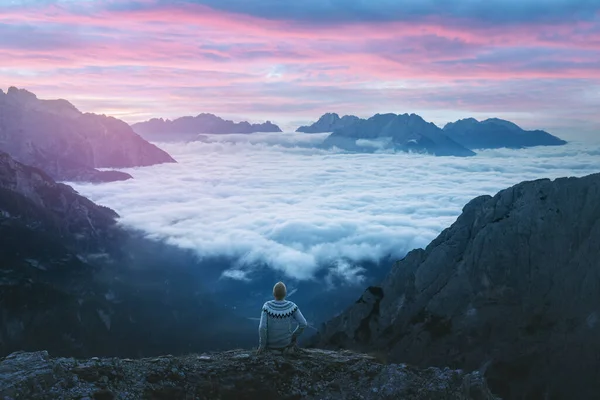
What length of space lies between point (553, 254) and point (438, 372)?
164 feet

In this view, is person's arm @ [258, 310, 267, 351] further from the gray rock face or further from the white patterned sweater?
the gray rock face

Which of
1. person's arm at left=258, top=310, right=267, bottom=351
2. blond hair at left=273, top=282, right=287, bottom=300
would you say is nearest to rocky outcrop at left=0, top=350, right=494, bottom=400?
person's arm at left=258, top=310, right=267, bottom=351

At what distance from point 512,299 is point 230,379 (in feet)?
170

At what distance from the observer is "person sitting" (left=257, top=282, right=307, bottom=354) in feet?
73.8

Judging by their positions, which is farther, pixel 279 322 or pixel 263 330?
pixel 263 330

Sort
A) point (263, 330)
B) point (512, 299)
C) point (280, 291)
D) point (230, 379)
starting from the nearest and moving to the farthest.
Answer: point (230, 379), point (280, 291), point (263, 330), point (512, 299)

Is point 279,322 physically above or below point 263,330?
above

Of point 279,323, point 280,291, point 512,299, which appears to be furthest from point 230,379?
point 512,299

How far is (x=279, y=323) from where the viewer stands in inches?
910

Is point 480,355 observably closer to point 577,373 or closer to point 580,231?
point 577,373

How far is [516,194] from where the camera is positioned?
74.2m

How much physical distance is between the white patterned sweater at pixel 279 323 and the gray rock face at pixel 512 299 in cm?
3350

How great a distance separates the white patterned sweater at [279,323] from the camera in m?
22.5

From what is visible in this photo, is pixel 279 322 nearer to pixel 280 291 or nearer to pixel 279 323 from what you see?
pixel 279 323
